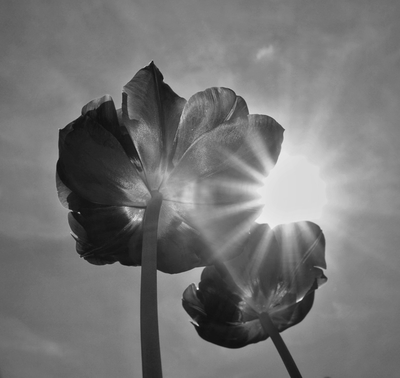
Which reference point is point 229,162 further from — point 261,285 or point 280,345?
point 280,345

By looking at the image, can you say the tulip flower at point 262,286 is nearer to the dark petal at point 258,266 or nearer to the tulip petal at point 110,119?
the dark petal at point 258,266

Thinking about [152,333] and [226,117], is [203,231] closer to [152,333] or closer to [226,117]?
[226,117]

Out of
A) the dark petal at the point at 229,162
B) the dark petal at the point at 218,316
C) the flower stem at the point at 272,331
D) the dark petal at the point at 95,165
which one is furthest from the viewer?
the dark petal at the point at 218,316

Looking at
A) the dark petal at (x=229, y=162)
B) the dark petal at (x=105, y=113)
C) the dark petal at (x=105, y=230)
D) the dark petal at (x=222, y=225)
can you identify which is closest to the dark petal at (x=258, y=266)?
the dark petal at (x=222, y=225)

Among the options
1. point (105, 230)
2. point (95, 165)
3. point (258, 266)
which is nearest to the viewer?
point (95, 165)

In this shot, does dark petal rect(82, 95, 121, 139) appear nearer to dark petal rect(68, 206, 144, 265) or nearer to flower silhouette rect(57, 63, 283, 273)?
flower silhouette rect(57, 63, 283, 273)

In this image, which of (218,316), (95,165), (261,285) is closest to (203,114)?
(95,165)

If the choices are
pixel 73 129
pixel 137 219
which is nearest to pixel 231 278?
pixel 137 219

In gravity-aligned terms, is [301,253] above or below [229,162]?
below
